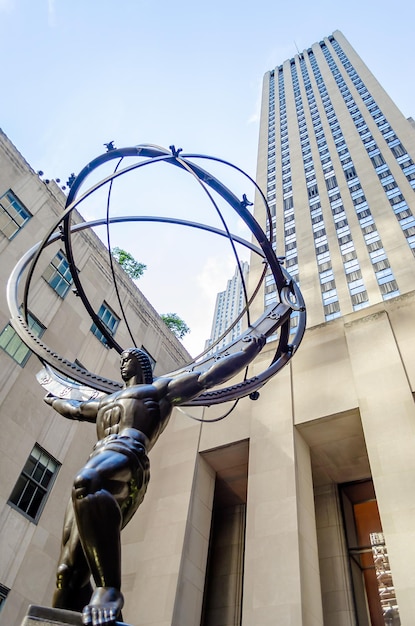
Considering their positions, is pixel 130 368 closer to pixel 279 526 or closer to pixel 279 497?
pixel 279 526

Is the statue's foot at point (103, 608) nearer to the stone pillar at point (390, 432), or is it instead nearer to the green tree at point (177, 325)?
the stone pillar at point (390, 432)

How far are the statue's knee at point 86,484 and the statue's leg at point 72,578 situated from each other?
53 centimetres

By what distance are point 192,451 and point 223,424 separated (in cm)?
136

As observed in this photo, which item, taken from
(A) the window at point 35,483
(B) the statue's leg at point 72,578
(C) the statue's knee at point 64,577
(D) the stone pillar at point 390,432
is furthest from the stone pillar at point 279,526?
(C) the statue's knee at point 64,577

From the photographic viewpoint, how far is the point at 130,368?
4.91 m

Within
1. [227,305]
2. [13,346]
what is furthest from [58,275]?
[227,305]

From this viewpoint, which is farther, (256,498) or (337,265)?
(337,265)

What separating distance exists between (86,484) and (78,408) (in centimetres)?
170

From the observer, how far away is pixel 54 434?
43.4ft

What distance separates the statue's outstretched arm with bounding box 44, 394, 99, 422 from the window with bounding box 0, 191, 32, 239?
10.7 m

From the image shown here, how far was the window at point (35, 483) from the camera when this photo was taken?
1159 centimetres

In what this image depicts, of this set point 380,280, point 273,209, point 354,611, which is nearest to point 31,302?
point 354,611

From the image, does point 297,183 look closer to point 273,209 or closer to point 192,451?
point 273,209

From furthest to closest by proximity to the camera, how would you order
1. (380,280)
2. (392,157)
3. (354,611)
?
(392,157) < (380,280) < (354,611)
